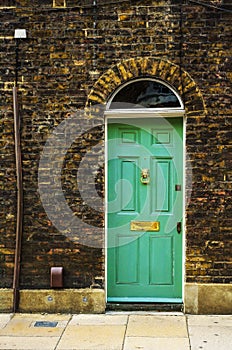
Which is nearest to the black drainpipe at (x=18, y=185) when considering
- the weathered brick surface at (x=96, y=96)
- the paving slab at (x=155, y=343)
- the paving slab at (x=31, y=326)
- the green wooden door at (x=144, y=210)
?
the weathered brick surface at (x=96, y=96)

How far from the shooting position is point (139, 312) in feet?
21.7

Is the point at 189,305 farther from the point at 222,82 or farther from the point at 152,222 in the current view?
the point at 222,82

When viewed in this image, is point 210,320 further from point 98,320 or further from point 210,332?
point 98,320

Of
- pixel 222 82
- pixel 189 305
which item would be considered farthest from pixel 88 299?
pixel 222 82

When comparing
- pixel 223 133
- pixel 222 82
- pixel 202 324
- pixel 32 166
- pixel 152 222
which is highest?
pixel 222 82

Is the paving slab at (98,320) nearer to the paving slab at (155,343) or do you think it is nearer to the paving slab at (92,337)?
the paving slab at (92,337)

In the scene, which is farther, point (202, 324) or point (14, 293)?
point (14, 293)

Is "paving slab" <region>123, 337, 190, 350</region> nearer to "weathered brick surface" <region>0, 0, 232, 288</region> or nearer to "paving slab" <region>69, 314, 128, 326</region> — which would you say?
"paving slab" <region>69, 314, 128, 326</region>

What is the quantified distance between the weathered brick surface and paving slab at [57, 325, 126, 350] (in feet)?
2.28

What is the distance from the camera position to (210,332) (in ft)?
19.4

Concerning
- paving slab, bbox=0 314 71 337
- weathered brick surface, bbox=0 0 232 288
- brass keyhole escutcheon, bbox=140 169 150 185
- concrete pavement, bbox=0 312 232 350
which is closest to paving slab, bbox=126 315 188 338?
concrete pavement, bbox=0 312 232 350

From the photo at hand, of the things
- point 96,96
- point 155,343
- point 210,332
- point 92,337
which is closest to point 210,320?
point 210,332

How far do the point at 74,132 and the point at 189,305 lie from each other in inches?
106

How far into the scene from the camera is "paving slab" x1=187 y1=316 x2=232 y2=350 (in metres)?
5.54
